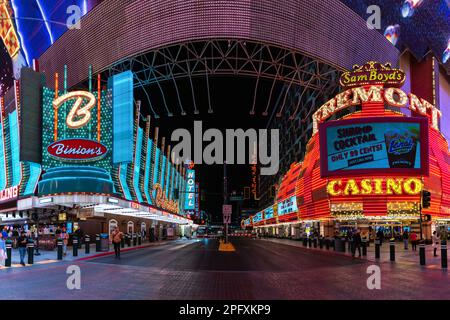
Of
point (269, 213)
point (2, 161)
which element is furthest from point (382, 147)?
point (269, 213)

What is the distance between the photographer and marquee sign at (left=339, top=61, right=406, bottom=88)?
151 feet

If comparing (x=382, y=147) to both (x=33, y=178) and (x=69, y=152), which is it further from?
(x=33, y=178)

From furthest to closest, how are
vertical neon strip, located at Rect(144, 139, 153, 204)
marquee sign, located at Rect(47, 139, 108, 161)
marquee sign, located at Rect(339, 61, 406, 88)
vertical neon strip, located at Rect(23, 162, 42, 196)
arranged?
1. vertical neon strip, located at Rect(144, 139, 153, 204)
2. marquee sign, located at Rect(339, 61, 406, 88)
3. vertical neon strip, located at Rect(23, 162, 42, 196)
4. marquee sign, located at Rect(47, 139, 108, 161)

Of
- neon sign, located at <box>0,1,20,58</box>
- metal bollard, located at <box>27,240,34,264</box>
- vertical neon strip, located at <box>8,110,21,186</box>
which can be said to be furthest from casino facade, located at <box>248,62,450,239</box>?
neon sign, located at <box>0,1,20,58</box>

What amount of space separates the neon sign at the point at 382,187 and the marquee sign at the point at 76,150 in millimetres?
23472

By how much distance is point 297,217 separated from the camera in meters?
66.1

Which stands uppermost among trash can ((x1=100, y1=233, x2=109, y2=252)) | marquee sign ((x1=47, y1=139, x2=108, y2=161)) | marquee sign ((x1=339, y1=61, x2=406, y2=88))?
marquee sign ((x1=339, y1=61, x2=406, y2=88))

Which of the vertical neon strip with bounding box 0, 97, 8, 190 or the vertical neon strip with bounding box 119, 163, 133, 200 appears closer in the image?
the vertical neon strip with bounding box 119, 163, 133, 200

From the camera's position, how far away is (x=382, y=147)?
46.0 meters

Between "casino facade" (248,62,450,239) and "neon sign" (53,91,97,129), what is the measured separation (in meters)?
22.8

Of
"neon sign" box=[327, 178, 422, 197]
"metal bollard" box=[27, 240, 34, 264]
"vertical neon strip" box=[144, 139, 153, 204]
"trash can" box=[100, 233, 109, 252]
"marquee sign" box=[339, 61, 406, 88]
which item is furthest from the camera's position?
"vertical neon strip" box=[144, 139, 153, 204]

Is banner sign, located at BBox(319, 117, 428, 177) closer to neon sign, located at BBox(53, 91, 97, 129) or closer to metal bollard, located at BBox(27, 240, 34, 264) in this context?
neon sign, located at BBox(53, 91, 97, 129)
